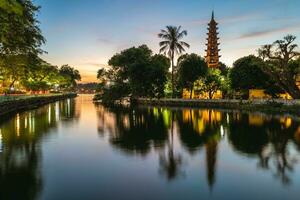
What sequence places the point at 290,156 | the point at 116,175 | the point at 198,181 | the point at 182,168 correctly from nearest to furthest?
the point at 198,181
the point at 116,175
the point at 182,168
the point at 290,156

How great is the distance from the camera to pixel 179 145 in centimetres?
2283

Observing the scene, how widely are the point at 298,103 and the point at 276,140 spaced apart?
26.0 m

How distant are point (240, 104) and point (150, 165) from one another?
45.8m

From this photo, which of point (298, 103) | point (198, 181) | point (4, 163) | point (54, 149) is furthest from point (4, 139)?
point (298, 103)

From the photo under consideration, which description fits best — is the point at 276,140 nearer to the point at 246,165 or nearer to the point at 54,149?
the point at 246,165

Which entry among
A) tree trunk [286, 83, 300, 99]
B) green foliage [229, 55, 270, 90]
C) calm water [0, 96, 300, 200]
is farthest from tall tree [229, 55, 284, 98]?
calm water [0, 96, 300, 200]

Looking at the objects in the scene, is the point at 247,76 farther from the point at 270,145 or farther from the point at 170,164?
the point at 170,164

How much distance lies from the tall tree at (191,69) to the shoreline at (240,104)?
20.3ft

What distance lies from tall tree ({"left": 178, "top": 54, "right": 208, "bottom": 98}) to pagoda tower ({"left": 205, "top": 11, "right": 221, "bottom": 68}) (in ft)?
162

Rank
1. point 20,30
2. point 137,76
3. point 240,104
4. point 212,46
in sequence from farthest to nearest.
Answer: point 212,46, point 137,76, point 240,104, point 20,30

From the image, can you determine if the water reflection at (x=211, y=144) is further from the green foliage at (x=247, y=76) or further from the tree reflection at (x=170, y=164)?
the green foliage at (x=247, y=76)

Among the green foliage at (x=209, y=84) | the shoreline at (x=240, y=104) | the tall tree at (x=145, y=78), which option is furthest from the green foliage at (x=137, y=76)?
the green foliage at (x=209, y=84)

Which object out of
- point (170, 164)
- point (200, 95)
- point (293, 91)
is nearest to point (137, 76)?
point (200, 95)

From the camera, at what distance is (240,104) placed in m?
60.3
